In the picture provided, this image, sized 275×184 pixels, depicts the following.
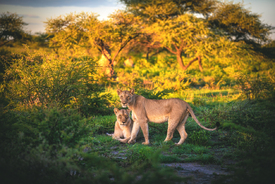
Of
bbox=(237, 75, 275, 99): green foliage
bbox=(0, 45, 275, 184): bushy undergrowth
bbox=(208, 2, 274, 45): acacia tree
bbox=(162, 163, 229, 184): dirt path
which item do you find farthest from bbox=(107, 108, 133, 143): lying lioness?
bbox=(208, 2, 274, 45): acacia tree

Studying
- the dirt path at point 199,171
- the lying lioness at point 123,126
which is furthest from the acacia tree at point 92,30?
the dirt path at point 199,171

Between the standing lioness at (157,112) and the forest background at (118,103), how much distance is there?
506 millimetres

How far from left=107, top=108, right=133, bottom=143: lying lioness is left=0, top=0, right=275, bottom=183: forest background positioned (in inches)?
14.0

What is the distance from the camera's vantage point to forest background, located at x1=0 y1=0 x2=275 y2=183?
3.61 metres

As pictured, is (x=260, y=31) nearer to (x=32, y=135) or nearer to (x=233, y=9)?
(x=233, y=9)

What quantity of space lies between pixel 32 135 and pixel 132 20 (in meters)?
20.0

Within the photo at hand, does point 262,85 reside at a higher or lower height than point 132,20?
lower

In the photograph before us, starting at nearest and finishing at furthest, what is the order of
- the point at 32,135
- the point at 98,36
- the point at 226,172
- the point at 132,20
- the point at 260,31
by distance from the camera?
1. the point at 32,135
2. the point at 226,172
3. the point at 98,36
4. the point at 132,20
5. the point at 260,31

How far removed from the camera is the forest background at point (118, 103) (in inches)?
142


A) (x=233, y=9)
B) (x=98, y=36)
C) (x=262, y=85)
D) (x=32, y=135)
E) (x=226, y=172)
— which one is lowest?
(x=226, y=172)

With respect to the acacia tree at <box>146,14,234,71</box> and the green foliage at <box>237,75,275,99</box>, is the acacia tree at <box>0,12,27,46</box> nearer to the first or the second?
the acacia tree at <box>146,14,234,71</box>

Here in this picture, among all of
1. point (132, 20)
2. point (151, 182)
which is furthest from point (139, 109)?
point (132, 20)

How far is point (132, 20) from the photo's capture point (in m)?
22.5

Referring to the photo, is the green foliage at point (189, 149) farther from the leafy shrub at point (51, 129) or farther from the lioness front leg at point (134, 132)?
the leafy shrub at point (51, 129)
